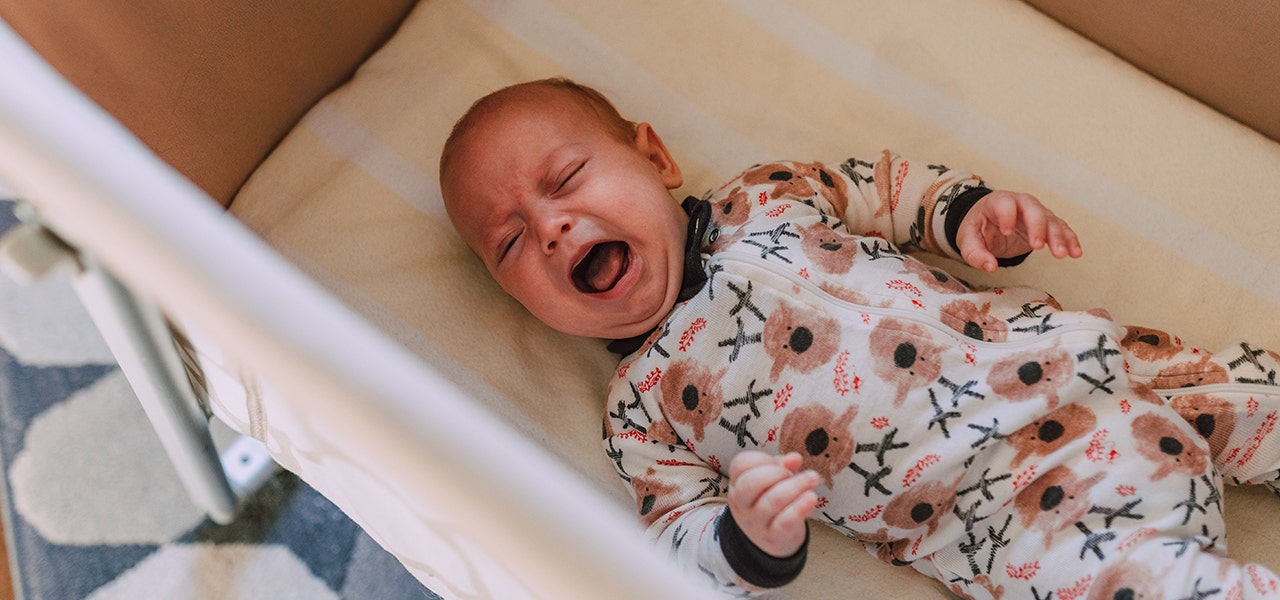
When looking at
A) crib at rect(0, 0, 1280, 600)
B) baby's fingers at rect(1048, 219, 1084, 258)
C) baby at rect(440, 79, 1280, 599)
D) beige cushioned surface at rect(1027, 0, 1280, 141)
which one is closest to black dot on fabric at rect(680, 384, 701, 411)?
baby at rect(440, 79, 1280, 599)

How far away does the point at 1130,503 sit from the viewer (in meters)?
0.72

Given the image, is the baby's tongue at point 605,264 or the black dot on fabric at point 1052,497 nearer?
the black dot on fabric at point 1052,497

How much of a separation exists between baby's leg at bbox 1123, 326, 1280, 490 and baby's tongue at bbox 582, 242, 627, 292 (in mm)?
439

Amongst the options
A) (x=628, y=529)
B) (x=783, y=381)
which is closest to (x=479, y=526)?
(x=628, y=529)

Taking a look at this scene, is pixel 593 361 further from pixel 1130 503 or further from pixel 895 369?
pixel 1130 503

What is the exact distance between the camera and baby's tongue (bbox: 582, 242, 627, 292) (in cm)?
85

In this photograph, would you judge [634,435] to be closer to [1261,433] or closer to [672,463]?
[672,463]

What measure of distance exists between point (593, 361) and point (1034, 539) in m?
0.42

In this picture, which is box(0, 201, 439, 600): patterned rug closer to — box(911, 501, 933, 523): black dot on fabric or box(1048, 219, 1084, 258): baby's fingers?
box(911, 501, 933, 523): black dot on fabric

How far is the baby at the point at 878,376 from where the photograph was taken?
2.41 ft

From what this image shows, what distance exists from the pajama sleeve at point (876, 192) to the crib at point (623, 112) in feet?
0.24

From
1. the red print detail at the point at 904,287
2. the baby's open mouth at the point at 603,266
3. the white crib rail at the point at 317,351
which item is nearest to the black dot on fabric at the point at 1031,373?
the red print detail at the point at 904,287

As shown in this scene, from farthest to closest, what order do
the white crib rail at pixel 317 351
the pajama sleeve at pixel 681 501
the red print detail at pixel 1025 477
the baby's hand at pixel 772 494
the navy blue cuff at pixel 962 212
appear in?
1. the navy blue cuff at pixel 962 212
2. the red print detail at pixel 1025 477
3. the pajama sleeve at pixel 681 501
4. the baby's hand at pixel 772 494
5. the white crib rail at pixel 317 351

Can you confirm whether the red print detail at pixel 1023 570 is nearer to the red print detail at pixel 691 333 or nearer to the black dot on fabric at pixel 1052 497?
the black dot on fabric at pixel 1052 497
